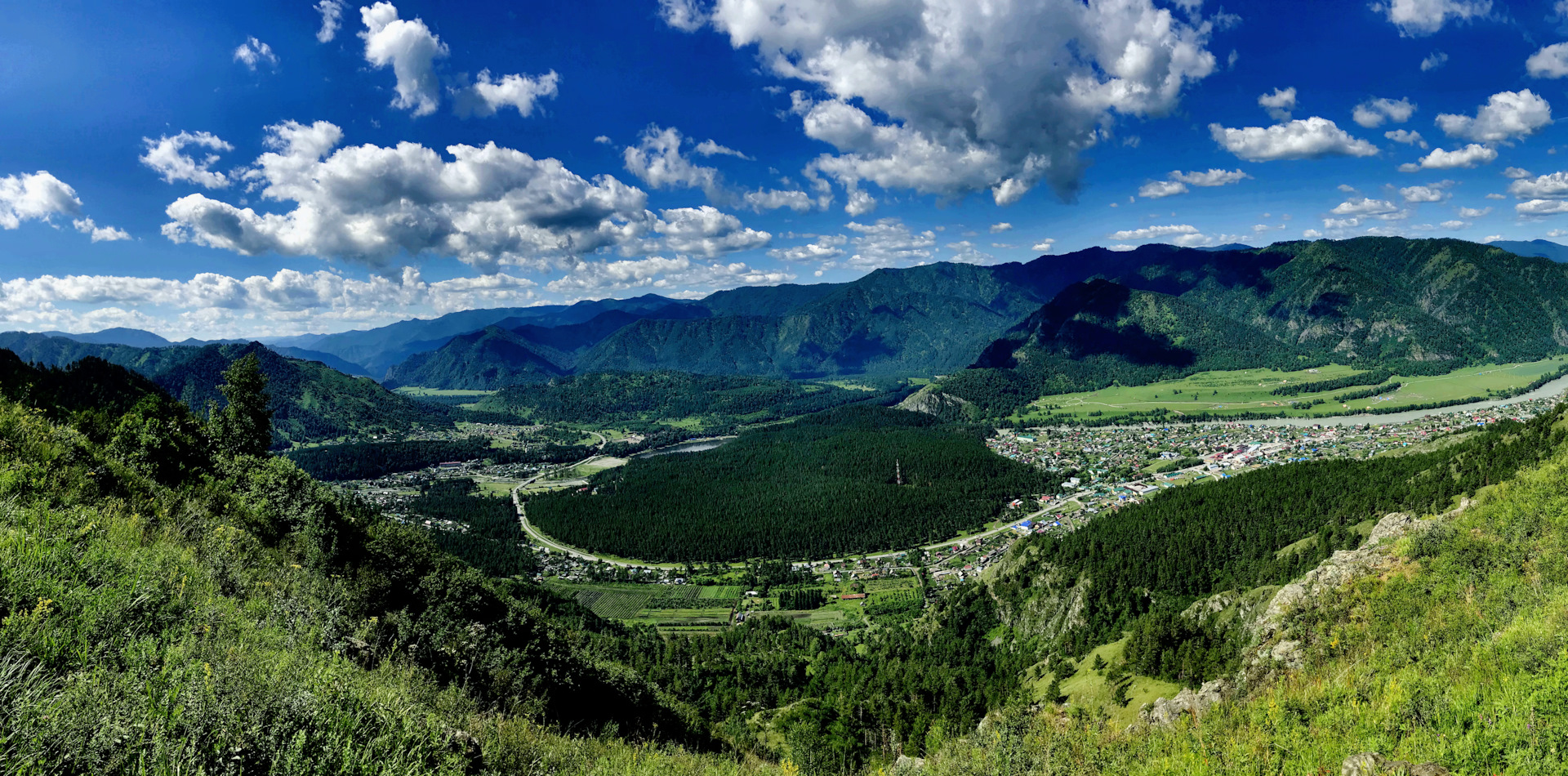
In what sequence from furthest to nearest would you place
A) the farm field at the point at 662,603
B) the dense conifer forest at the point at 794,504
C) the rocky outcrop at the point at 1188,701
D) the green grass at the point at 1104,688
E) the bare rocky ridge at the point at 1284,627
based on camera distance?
the dense conifer forest at the point at 794,504 → the farm field at the point at 662,603 → the green grass at the point at 1104,688 → the rocky outcrop at the point at 1188,701 → the bare rocky ridge at the point at 1284,627

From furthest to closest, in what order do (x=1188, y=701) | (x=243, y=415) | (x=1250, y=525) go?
(x=1250, y=525), (x=243, y=415), (x=1188, y=701)

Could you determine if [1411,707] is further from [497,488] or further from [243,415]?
[497,488]

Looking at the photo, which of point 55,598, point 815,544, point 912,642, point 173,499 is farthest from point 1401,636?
point 815,544

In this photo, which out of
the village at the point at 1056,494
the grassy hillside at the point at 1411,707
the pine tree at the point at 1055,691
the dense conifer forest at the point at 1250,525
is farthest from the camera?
the village at the point at 1056,494

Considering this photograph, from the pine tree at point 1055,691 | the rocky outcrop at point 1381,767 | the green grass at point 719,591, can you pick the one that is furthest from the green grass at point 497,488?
the rocky outcrop at point 1381,767

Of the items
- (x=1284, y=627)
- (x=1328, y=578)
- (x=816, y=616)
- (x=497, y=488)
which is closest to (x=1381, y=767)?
(x=1284, y=627)

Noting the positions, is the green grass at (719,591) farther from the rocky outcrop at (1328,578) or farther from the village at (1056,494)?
the rocky outcrop at (1328,578)
